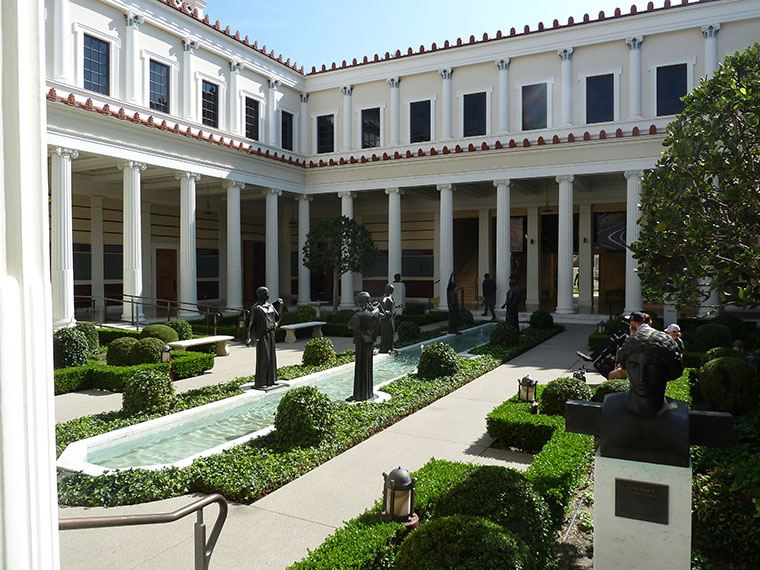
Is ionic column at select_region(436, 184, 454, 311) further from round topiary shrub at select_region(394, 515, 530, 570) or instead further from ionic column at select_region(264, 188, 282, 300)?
round topiary shrub at select_region(394, 515, 530, 570)

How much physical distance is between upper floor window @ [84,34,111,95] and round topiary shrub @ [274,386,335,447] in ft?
51.9

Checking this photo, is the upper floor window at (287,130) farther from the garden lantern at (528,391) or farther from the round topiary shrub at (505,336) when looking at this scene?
the garden lantern at (528,391)

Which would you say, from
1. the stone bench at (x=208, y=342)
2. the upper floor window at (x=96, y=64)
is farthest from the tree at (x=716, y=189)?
the upper floor window at (x=96, y=64)

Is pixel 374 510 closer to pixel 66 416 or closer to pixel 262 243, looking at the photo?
pixel 66 416

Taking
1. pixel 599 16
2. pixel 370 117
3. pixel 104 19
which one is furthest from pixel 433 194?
pixel 104 19

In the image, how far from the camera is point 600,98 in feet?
72.3

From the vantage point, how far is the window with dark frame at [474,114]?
24109 mm

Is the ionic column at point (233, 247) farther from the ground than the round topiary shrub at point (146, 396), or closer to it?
farther from the ground

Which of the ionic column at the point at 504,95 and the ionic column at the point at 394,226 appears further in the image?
the ionic column at the point at 394,226

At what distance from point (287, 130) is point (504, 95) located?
10390 mm

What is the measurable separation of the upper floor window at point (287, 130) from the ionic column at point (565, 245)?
42.7ft

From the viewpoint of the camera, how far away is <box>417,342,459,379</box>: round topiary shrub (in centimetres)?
1083

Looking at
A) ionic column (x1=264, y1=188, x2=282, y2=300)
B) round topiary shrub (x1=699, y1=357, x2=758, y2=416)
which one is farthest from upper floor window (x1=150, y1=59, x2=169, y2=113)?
round topiary shrub (x1=699, y1=357, x2=758, y2=416)

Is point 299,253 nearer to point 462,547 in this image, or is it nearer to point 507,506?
point 507,506
